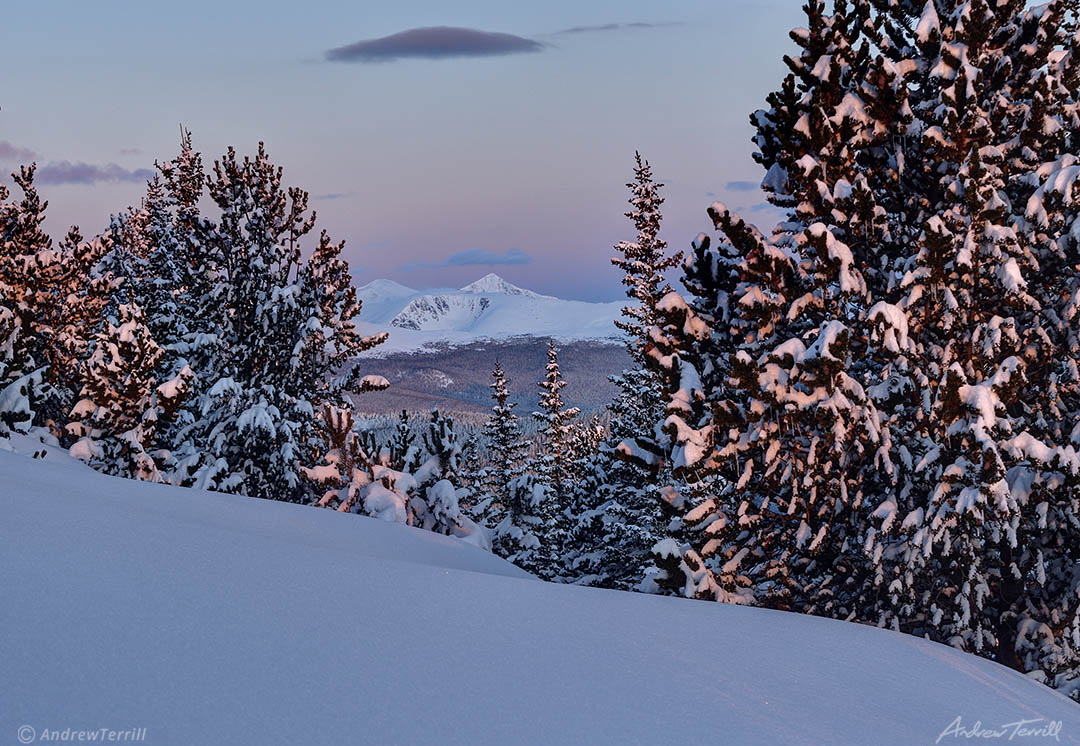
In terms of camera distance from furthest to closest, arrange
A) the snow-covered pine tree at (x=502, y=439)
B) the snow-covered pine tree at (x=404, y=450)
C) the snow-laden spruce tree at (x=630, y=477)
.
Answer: the snow-covered pine tree at (x=502, y=439), the snow-laden spruce tree at (x=630, y=477), the snow-covered pine tree at (x=404, y=450)

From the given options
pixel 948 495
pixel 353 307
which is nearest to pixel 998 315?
pixel 948 495

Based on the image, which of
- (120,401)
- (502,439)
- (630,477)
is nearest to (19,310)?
(120,401)

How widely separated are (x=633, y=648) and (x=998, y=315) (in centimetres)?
812

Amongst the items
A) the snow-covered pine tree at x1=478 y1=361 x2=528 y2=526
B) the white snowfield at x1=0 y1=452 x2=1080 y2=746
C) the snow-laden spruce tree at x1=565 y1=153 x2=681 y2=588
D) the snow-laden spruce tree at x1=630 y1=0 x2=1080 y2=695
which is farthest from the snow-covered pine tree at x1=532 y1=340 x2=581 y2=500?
the white snowfield at x1=0 y1=452 x2=1080 y2=746

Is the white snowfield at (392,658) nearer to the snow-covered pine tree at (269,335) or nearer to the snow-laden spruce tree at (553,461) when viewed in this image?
the snow-covered pine tree at (269,335)

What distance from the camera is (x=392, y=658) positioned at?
4.29m

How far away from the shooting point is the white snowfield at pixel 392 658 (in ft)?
11.4

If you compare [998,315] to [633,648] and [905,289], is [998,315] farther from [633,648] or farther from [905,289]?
[633,648]

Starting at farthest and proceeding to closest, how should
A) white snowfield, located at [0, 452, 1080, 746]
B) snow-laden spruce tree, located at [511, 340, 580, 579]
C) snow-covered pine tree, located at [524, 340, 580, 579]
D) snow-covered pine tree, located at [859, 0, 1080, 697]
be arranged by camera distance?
1. snow-covered pine tree, located at [524, 340, 580, 579]
2. snow-laden spruce tree, located at [511, 340, 580, 579]
3. snow-covered pine tree, located at [859, 0, 1080, 697]
4. white snowfield, located at [0, 452, 1080, 746]

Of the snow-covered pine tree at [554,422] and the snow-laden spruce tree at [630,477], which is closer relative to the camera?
the snow-laden spruce tree at [630,477]

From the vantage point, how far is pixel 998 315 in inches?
419

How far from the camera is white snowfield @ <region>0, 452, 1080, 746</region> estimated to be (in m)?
3.48

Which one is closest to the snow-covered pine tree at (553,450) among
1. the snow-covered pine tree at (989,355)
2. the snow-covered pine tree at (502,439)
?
the snow-covered pine tree at (502,439)

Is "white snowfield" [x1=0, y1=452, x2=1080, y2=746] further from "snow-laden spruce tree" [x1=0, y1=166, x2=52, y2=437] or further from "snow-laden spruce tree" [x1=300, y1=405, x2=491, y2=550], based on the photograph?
"snow-laden spruce tree" [x1=0, y1=166, x2=52, y2=437]
